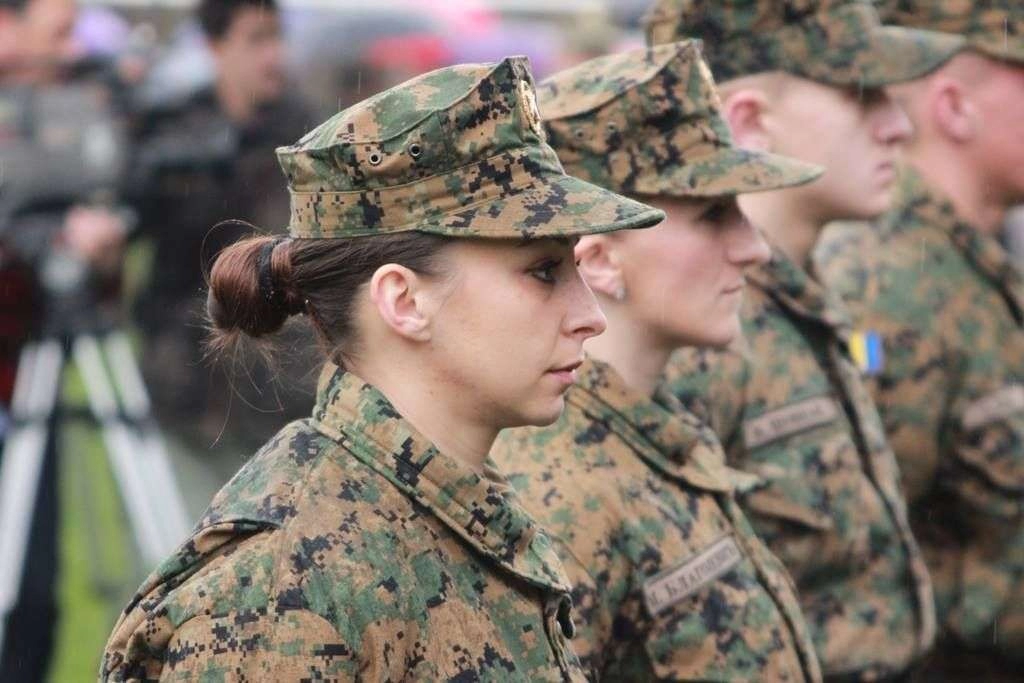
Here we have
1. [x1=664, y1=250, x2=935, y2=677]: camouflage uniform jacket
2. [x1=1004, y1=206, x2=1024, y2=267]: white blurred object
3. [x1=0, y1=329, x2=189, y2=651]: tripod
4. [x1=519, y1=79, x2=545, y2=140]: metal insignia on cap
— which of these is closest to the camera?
[x1=519, y1=79, x2=545, y2=140]: metal insignia on cap

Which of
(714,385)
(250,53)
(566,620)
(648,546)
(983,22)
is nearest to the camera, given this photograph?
(566,620)

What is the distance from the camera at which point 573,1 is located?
9977 mm

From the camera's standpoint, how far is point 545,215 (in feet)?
7.75

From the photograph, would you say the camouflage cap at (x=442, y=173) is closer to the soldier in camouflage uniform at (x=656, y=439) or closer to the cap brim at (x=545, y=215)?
the cap brim at (x=545, y=215)

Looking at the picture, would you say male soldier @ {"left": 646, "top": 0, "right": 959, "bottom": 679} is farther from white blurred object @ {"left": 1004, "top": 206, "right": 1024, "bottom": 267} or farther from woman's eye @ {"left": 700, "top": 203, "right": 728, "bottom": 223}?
white blurred object @ {"left": 1004, "top": 206, "right": 1024, "bottom": 267}

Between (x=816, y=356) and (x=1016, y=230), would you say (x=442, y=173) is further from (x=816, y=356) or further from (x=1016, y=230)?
(x=1016, y=230)

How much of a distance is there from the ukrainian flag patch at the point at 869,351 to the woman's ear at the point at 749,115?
2.23 ft

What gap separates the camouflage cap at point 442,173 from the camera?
2.35 metres

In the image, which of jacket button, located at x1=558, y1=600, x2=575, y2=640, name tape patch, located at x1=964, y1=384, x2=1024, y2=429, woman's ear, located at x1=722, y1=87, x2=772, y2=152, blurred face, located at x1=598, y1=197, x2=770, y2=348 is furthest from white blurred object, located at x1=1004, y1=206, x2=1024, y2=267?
jacket button, located at x1=558, y1=600, x2=575, y2=640

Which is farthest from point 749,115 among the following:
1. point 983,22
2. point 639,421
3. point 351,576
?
point 351,576

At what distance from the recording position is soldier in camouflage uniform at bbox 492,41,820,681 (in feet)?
10.2

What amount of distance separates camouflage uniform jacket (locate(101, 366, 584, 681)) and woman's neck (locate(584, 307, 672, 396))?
88 cm

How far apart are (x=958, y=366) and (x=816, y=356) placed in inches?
33.4

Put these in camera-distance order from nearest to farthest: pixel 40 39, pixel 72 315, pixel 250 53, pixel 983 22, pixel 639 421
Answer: pixel 639 421 < pixel 983 22 < pixel 40 39 < pixel 250 53 < pixel 72 315
